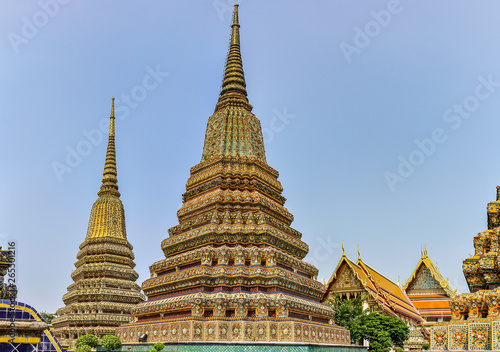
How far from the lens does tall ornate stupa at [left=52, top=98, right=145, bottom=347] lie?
1614 inches

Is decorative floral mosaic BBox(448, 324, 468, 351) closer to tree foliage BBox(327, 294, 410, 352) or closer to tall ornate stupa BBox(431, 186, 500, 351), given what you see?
tall ornate stupa BBox(431, 186, 500, 351)

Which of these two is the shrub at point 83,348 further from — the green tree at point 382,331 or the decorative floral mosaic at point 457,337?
the green tree at point 382,331

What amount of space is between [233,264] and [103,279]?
764 inches

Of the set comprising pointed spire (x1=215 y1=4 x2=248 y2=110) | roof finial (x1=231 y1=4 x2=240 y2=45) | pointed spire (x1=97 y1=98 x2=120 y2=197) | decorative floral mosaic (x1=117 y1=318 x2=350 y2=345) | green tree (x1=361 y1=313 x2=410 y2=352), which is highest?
roof finial (x1=231 y1=4 x2=240 y2=45)

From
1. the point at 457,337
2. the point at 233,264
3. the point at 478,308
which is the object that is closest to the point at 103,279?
the point at 233,264

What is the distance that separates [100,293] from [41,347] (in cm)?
3538

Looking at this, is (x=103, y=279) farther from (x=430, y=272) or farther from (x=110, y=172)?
(x=430, y=272)

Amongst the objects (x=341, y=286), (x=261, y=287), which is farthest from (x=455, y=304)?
(x=341, y=286)

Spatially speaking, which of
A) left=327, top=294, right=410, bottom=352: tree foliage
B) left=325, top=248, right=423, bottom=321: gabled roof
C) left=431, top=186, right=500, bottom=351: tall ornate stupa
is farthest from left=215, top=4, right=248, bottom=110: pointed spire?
left=431, top=186, right=500, bottom=351: tall ornate stupa

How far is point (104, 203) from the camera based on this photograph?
4675cm

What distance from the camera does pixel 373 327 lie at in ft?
121

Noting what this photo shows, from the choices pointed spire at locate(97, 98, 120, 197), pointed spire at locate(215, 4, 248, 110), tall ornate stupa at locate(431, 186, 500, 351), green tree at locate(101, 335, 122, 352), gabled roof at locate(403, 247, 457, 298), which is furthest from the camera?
gabled roof at locate(403, 247, 457, 298)

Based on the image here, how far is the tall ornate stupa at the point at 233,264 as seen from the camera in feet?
82.8

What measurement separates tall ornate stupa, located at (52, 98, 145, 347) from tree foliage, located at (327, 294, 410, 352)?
667 inches
